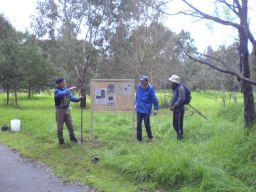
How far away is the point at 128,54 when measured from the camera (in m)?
37.7

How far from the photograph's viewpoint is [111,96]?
13453mm

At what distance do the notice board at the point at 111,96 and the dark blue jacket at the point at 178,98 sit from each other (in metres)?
1.76

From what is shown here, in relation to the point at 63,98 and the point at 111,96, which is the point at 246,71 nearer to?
the point at 63,98

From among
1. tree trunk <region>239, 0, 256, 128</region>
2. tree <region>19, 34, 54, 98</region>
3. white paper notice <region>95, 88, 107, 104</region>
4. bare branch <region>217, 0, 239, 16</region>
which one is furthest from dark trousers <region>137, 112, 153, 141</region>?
tree <region>19, 34, 54, 98</region>

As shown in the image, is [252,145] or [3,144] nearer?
[252,145]

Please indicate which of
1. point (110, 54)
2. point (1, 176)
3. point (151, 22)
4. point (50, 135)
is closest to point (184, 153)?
point (1, 176)

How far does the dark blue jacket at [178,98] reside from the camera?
1180cm

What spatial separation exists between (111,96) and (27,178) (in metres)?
4.86

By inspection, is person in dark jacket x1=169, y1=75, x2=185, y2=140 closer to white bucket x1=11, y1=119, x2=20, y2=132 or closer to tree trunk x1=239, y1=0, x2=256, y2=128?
tree trunk x1=239, y1=0, x2=256, y2=128

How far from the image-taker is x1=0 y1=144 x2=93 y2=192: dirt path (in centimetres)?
822

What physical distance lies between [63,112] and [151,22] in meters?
24.3

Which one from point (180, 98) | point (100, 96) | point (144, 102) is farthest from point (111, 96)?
point (180, 98)

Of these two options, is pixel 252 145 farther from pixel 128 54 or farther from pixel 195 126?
pixel 128 54

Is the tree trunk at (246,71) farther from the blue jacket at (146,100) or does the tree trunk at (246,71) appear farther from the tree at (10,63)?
the tree at (10,63)
